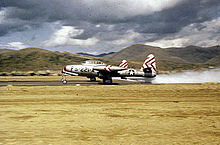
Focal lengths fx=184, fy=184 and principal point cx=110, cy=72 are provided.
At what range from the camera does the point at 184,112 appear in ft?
37.4

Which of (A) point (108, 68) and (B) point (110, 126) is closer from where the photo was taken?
(B) point (110, 126)

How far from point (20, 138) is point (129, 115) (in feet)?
19.2

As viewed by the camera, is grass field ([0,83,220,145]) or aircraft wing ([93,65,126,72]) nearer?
grass field ([0,83,220,145])

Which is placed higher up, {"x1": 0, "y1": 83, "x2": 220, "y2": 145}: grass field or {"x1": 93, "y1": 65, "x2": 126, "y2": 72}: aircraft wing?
{"x1": 93, "y1": 65, "x2": 126, "y2": 72}: aircraft wing

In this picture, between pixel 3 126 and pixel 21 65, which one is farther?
pixel 21 65

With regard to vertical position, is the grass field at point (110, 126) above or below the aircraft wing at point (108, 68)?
below

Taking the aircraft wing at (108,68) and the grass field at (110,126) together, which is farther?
the aircraft wing at (108,68)

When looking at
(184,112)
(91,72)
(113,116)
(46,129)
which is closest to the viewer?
(46,129)

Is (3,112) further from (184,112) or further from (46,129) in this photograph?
(184,112)

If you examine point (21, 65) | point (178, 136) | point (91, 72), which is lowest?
point (178, 136)

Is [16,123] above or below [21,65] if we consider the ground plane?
below

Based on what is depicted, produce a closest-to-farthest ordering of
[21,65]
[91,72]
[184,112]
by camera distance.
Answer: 1. [184,112]
2. [91,72]
3. [21,65]

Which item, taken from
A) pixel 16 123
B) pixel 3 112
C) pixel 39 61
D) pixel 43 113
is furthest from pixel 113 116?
pixel 39 61

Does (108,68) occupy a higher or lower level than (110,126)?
higher
